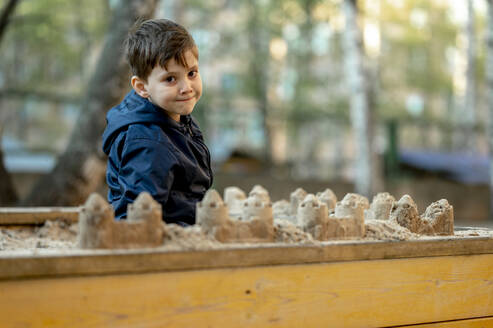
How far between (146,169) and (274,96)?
63.5 ft

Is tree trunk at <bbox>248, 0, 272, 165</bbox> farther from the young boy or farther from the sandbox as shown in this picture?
the sandbox

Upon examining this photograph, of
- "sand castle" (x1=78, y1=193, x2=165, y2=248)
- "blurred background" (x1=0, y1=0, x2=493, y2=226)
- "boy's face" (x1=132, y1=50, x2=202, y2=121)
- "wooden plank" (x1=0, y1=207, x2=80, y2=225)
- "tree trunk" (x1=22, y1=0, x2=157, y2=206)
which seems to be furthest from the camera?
"blurred background" (x1=0, y1=0, x2=493, y2=226)

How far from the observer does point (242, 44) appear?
2186cm

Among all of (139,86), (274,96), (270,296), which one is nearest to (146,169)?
(139,86)

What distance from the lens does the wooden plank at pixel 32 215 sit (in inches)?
116

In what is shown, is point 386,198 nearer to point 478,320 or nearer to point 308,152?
point 478,320

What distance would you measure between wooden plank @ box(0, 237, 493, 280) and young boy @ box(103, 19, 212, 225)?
0.54 meters

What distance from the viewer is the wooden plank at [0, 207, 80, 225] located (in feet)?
9.63

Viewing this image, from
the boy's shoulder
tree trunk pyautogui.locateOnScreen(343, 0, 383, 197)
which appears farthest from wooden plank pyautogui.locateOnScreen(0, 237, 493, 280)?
tree trunk pyautogui.locateOnScreen(343, 0, 383, 197)

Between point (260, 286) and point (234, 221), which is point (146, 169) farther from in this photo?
point (260, 286)

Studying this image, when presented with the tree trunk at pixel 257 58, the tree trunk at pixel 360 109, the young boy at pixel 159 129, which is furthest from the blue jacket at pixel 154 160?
the tree trunk at pixel 257 58

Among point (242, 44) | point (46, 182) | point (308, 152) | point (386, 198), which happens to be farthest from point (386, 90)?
point (386, 198)

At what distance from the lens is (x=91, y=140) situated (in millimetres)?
5168

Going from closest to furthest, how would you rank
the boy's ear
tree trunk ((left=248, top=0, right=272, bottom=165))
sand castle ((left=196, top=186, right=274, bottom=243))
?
sand castle ((left=196, top=186, right=274, bottom=243)) < the boy's ear < tree trunk ((left=248, top=0, right=272, bottom=165))
